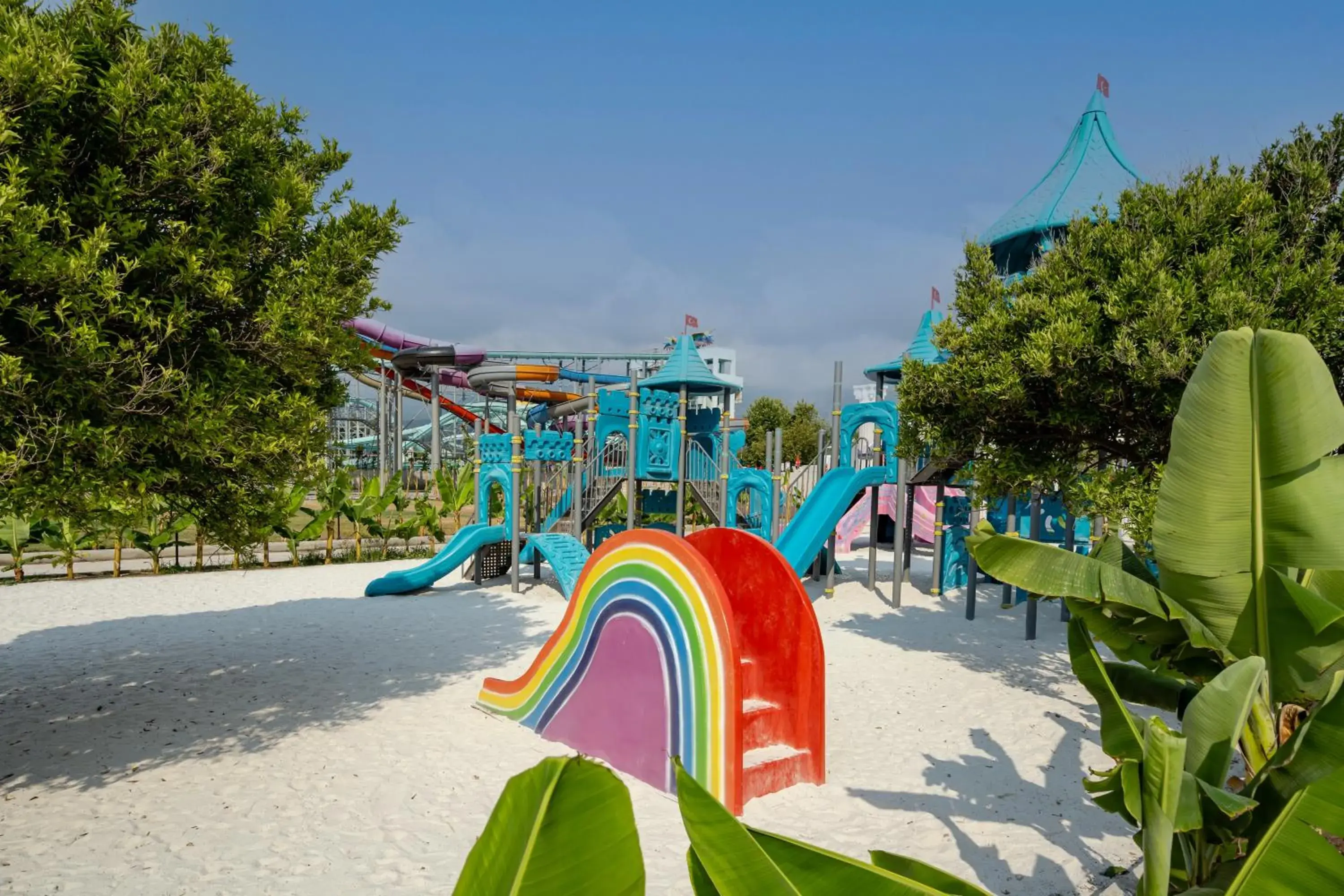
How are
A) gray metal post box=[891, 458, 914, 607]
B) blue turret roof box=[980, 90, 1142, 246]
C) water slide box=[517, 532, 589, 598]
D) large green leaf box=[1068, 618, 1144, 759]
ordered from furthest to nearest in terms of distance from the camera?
blue turret roof box=[980, 90, 1142, 246] → gray metal post box=[891, 458, 914, 607] → water slide box=[517, 532, 589, 598] → large green leaf box=[1068, 618, 1144, 759]

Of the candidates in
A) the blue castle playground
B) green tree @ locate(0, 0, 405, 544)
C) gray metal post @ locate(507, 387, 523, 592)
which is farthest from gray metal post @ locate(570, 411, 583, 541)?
green tree @ locate(0, 0, 405, 544)

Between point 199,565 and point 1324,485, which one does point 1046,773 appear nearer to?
point 1324,485

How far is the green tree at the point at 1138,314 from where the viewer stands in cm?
611

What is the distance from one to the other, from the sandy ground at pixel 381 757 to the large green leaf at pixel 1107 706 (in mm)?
2201

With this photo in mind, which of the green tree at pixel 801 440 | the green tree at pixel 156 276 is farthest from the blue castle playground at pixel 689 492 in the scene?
the green tree at pixel 801 440

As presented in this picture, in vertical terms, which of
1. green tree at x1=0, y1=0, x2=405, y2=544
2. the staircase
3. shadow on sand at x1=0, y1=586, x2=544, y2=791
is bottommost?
shadow on sand at x1=0, y1=586, x2=544, y2=791

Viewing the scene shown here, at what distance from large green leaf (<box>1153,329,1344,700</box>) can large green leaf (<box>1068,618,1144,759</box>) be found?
427 mm

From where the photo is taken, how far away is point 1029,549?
293cm

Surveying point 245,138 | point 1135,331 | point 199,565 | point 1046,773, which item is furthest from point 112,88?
point 199,565

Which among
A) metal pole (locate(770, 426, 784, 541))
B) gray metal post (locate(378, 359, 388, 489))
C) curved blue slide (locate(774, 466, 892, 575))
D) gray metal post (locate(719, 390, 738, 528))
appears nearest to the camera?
curved blue slide (locate(774, 466, 892, 575))

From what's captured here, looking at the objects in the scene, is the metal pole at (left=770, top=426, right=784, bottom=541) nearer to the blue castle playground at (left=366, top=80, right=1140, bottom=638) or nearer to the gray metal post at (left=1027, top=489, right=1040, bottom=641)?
the blue castle playground at (left=366, top=80, right=1140, bottom=638)

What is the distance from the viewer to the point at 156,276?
4.99m

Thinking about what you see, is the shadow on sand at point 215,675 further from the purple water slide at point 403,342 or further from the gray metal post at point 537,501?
the purple water slide at point 403,342

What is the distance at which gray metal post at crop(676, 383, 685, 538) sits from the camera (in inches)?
611
